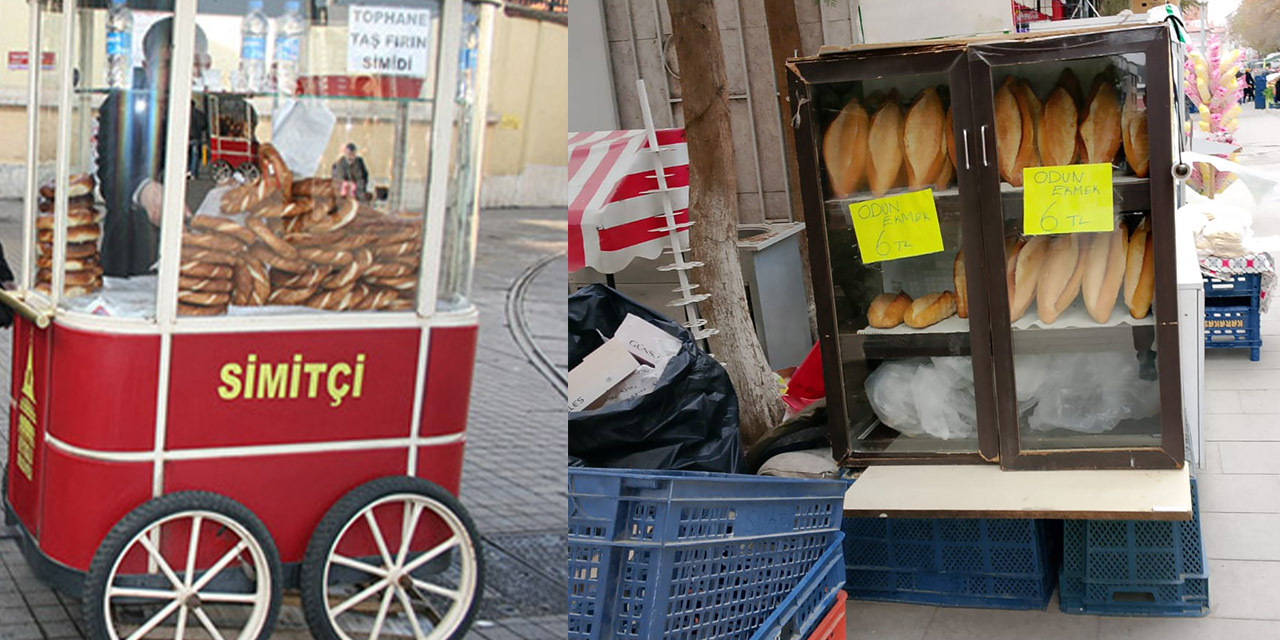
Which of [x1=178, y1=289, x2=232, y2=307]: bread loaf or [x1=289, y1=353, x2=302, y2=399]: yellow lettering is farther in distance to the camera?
[x1=289, y1=353, x2=302, y2=399]: yellow lettering

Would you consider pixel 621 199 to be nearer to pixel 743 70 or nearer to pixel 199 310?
pixel 199 310

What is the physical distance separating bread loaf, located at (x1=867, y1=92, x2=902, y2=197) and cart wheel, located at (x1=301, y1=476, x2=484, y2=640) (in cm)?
187

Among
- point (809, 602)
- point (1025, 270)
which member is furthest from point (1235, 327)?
point (809, 602)

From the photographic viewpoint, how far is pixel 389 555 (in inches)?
151

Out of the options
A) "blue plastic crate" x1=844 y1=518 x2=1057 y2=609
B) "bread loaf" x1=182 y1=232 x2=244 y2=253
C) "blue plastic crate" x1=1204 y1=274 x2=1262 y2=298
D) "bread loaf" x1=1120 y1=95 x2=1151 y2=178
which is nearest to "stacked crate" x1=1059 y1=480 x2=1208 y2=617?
"blue plastic crate" x1=844 y1=518 x2=1057 y2=609

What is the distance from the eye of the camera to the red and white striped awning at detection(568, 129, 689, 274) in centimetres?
594

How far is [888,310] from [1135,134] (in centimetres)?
104

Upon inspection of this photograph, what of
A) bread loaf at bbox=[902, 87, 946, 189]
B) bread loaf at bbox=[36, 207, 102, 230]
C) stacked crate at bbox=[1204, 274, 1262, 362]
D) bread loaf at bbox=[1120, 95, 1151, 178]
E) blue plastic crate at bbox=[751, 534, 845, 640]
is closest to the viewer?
blue plastic crate at bbox=[751, 534, 845, 640]

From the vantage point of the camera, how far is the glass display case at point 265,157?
11.3ft

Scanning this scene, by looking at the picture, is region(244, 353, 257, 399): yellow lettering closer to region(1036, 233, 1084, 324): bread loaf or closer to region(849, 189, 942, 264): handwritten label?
region(849, 189, 942, 264): handwritten label

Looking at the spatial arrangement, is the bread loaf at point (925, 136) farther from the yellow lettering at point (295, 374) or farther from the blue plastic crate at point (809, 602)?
the yellow lettering at point (295, 374)

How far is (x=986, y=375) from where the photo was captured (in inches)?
164

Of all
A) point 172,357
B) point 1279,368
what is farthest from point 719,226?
point 1279,368

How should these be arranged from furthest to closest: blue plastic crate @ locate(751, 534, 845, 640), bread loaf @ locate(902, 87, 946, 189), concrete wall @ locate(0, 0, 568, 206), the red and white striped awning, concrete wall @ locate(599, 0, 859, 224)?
concrete wall @ locate(0, 0, 568, 206) → concrete wall @ locate(599, 0, 859, 224) → the red and white striped awning → bread loaf @ locate(902, 87, 946, 189) → blue plastic crate @ locate(751, 534, 845, 640)
